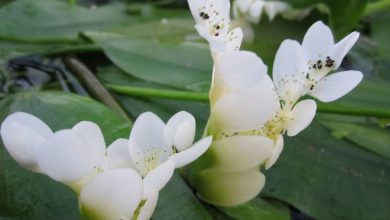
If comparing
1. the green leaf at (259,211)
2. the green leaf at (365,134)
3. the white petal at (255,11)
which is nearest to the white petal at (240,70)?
the green leaf at (259,211)

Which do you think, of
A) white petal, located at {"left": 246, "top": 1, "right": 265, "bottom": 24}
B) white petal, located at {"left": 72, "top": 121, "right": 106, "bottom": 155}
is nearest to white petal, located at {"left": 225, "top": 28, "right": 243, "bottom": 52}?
white petal, located at {"left": 72, "top": 121, "right": 106, "bottom": 155}

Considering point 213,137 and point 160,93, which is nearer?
point 213,137

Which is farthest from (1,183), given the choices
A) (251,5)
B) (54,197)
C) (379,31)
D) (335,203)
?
(379,31)

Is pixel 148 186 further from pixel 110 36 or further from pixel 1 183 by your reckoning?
pixel 110 36

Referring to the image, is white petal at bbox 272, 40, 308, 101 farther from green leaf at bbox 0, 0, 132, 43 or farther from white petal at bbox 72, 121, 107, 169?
green leaf at bbox 0, 0, 132, 43

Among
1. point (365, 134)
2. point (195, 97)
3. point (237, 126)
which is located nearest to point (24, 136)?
point (237, 126)

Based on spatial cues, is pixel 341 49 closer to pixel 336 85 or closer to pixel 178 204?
pixel 336 85

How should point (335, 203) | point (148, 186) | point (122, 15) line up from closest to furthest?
point (148, 186)
point (335, 203)
point (122, 15)
